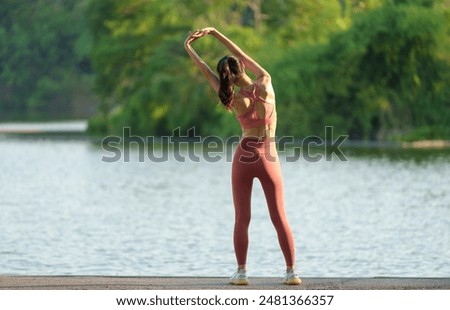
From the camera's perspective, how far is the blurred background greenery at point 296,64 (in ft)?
148

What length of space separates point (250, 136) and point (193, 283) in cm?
109

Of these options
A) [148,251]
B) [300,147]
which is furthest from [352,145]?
[148,251]

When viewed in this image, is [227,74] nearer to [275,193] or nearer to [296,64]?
[275,193]

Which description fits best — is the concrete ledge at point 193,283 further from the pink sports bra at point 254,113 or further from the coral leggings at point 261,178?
the pink sports bra at point 254,113

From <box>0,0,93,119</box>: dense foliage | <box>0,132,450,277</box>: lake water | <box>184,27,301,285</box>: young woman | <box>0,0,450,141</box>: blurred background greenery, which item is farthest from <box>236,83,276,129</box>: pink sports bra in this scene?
<box>0,0,93,119</box>: dense foliage

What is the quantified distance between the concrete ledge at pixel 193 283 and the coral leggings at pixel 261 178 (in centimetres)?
24

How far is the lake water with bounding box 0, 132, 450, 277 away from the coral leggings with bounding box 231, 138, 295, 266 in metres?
4.30

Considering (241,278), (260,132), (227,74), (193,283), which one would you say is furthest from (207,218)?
(227,74)

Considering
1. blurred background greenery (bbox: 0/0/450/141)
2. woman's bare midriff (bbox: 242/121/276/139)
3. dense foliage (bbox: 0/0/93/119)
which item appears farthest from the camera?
dense foliage (bbox: 0/0/93/119)

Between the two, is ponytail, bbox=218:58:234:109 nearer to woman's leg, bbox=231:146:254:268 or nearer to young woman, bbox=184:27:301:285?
young woman, bbox=184:27:301:285

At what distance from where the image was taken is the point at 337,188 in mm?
27328

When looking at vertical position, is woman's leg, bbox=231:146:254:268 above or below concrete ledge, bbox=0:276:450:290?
above

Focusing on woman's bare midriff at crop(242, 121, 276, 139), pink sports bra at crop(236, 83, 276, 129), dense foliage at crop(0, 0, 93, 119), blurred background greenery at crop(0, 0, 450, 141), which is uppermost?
dense foliage at crop(0, 0, 93, 119)

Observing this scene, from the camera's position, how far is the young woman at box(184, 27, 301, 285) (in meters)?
9.52
